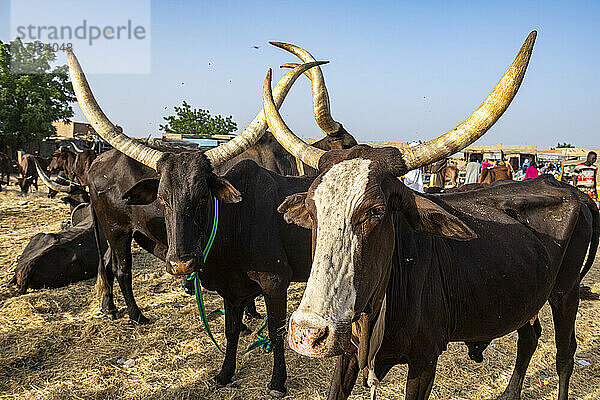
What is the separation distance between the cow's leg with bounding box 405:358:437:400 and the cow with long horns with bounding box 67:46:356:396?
158 centimetres

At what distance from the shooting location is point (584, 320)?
5.84 meters

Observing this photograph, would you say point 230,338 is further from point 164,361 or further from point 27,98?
point 27,98

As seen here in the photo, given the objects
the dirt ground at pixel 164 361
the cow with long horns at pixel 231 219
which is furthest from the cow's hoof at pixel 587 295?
the cow with long horns at pixel 231 219

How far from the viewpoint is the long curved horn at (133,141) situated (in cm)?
408

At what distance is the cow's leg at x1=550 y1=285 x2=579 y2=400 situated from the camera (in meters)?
3.77

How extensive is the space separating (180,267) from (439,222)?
6.78ft

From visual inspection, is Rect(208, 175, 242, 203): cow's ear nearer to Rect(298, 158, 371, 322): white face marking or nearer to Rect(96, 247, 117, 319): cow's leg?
Rect(298, 158, 371, 322): white face marking

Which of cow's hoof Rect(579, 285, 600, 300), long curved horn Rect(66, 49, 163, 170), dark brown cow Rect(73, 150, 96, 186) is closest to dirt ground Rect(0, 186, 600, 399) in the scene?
cow's hoof Rect(579, 285, 600, 300)

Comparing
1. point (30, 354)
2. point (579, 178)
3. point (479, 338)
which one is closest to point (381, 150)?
point (479, 338)

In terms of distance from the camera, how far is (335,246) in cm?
197

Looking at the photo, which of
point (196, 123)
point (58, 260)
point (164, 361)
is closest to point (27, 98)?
point (196, 123)

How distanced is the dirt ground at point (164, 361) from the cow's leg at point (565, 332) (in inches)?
14.7

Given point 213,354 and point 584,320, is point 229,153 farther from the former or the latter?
point 584,320

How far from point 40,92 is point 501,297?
38840 millimetres
